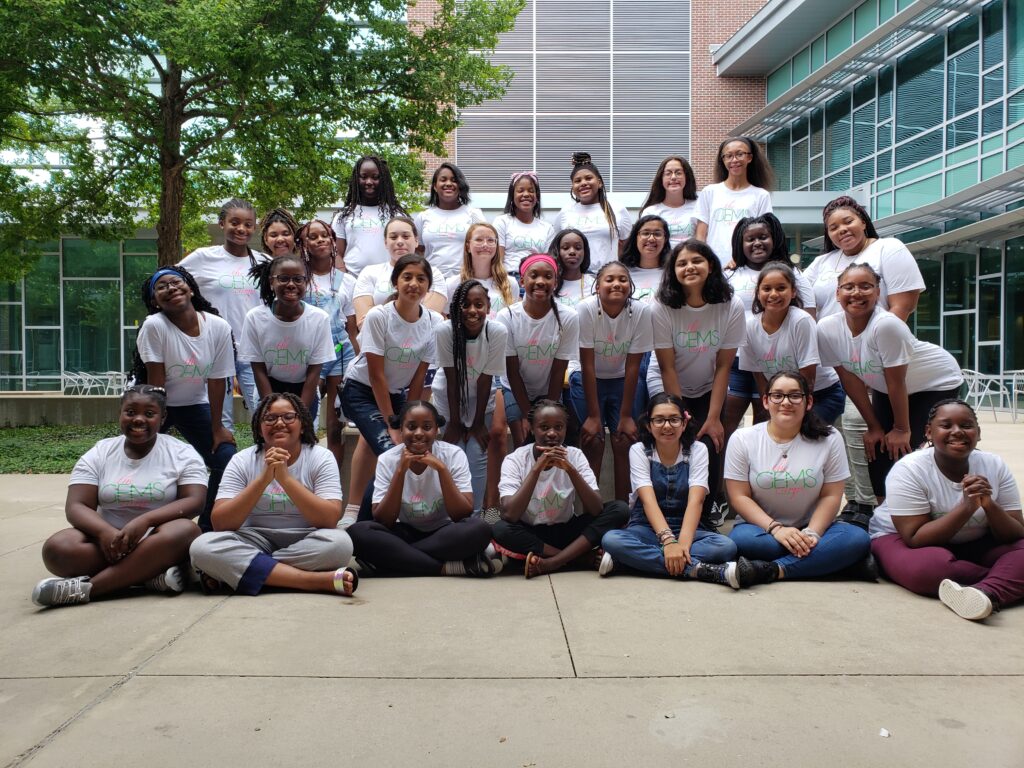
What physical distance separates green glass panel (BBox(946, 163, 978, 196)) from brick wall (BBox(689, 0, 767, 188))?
7.78 m

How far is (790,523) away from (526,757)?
2.85 meters

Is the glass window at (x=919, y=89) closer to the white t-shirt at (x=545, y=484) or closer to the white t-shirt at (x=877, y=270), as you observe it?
the white t-shirt at (x=877, y=270)

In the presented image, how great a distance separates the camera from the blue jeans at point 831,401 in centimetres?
559

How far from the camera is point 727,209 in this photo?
6500mm

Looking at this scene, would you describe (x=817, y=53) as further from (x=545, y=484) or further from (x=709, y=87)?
(x=545, y=484)

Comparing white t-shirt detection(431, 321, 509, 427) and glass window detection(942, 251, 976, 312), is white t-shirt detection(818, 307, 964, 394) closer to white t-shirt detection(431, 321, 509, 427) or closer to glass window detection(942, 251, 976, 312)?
white t-shirt detection(431, 321, 509, 427)

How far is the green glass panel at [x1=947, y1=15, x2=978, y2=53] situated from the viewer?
49.4 ft

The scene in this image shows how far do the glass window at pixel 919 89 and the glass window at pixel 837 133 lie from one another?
1.99m

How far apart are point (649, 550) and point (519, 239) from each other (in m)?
2.98

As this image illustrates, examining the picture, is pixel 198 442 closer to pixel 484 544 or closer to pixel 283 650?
pixel 484 544

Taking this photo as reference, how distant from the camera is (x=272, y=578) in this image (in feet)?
14.5

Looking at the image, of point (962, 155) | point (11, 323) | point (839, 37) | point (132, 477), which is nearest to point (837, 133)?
point (839, 37)

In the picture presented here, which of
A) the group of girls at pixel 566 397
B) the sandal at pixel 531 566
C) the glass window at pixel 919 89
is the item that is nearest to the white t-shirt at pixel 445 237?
the group of girls at pixel 566 397

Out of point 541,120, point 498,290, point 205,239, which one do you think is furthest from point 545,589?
point 541,120
